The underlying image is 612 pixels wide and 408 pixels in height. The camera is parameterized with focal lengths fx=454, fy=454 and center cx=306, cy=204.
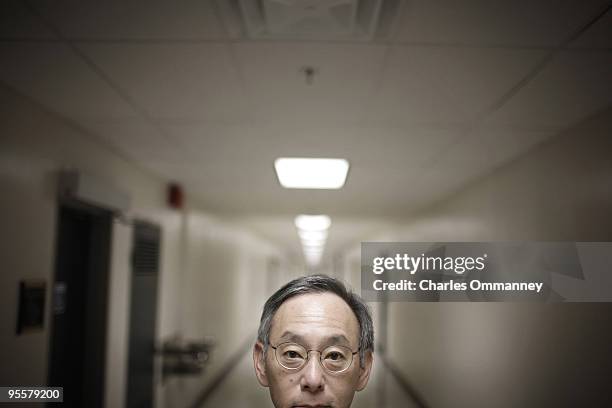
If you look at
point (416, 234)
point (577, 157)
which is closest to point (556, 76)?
point (577, 157)

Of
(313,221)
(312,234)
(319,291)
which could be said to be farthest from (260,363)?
(312,234)

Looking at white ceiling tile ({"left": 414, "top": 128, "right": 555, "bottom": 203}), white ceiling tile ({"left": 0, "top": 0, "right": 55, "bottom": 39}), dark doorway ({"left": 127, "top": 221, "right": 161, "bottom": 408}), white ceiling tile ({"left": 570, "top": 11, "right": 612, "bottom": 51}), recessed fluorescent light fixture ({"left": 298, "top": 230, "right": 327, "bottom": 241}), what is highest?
white ceiling tile ({"left": 570, "top": 11, "right": 612, "bottom": 51})

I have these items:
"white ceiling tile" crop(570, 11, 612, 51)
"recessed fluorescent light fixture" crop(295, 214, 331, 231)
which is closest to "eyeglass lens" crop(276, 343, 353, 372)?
"white ceiling tile" crop(570, 11, 612, 51)

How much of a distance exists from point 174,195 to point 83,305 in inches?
49.7

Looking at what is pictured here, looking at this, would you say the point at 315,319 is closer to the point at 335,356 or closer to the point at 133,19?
the point at 335,356

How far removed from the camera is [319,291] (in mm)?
1167

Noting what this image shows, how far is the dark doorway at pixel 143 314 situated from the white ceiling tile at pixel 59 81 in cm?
109

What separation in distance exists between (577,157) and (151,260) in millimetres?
2543

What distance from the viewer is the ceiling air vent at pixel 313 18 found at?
1102 millimetres

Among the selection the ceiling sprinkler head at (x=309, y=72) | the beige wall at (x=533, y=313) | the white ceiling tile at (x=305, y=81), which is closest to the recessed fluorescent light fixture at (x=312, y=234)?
the beige wall at (x=533, y=313)

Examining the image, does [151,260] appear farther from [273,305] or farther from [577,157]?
[577,157]

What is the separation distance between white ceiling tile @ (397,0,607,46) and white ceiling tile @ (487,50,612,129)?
0.18m

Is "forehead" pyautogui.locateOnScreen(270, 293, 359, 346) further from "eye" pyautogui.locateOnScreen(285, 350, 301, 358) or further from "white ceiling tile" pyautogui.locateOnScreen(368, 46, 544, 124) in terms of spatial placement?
"white ceiling tile" pyautogui.locateOnScreen(368, 46, 544, 124)

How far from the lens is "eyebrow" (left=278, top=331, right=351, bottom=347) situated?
106 centimetres
